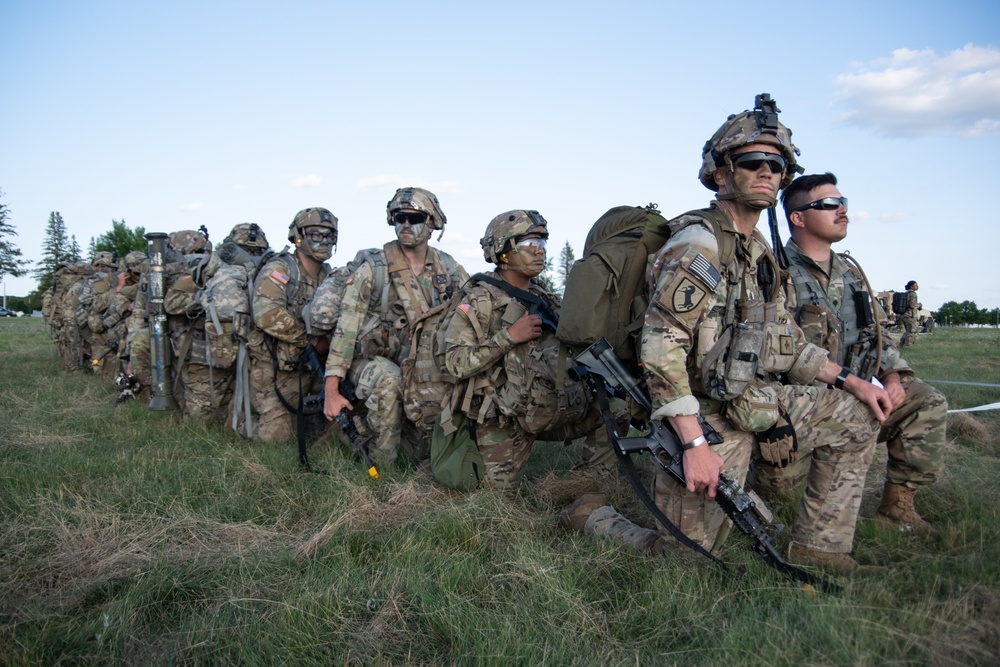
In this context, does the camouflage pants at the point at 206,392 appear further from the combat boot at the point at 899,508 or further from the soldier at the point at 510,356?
the combat boot at the point at 899,508

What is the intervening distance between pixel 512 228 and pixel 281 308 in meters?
2.86

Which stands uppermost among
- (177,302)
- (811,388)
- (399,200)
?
(399,200)

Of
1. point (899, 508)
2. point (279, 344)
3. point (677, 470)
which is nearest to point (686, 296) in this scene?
point (677, 470)

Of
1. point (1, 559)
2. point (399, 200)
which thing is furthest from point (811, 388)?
point (1, 559)

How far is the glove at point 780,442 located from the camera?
337 centimetres

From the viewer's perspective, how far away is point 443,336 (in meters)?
5.09

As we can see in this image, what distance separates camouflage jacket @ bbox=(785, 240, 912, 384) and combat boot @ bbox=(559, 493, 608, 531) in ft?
5.42

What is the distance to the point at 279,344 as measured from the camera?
6.79m

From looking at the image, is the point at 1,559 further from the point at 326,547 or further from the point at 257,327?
the point at 257,327

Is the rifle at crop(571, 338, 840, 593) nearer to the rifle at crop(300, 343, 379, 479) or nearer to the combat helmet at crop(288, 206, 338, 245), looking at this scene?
the rifle at crop(300, 343, 379, 479)

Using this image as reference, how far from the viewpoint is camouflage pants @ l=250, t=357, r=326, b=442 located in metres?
6.86

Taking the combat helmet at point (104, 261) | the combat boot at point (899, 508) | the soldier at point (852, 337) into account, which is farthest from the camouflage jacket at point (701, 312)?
the combat helmet at point (104, 261)

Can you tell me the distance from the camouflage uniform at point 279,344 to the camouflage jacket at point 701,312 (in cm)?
426

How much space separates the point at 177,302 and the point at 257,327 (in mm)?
1570
